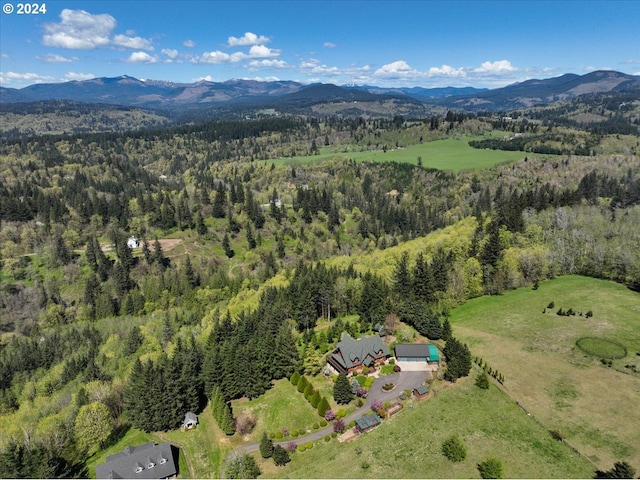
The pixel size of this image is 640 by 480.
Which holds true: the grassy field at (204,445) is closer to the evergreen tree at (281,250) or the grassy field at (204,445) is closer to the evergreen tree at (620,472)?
the evergreen tree at (620,472)

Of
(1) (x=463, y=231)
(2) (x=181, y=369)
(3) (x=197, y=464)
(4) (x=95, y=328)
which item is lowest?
(4) (x=95, y=328)

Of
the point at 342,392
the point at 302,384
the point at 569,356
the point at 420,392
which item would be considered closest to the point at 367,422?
the point at 342,392

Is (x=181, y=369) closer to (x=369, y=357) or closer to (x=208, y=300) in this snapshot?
(x=369, y=357)

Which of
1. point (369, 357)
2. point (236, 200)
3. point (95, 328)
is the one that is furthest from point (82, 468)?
point (236, 200)

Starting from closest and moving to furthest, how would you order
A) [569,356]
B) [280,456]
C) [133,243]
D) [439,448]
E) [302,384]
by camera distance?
[439,448] < [280,456] < [569,356] < [302,384] < [133,243]

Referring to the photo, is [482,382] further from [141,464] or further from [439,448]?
[141,464]

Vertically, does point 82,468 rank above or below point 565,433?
below

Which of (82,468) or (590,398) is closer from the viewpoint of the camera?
(590,398)
